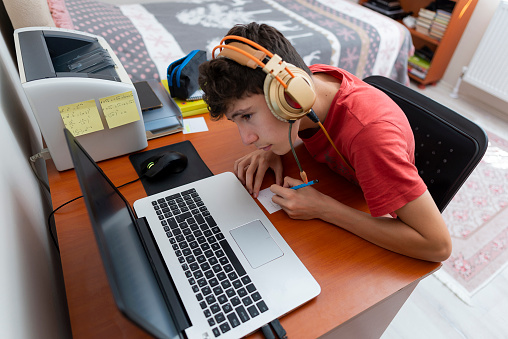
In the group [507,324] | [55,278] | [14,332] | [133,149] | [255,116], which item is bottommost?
[507,324]

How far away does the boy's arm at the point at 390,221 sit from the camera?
0.66 meters

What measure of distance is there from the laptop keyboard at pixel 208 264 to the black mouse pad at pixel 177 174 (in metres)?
0.07

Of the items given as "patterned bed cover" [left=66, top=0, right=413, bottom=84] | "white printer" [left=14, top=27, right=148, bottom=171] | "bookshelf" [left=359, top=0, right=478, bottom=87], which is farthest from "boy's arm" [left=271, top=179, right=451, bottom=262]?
"bookshelf" [left=359, top=0, right=478, bottom=87]

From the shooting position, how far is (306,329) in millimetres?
561

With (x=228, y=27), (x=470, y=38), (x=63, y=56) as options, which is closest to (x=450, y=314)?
(x=63, y=56)

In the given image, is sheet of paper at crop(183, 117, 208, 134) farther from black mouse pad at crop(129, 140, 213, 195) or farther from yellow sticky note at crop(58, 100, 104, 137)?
yellow sticky note at crop(58, 100, 104, 137)

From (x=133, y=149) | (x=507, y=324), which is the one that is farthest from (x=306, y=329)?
(x=507, y=324)

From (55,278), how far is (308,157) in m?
0.79

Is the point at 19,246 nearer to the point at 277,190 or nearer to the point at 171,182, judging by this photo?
the point at 171,182

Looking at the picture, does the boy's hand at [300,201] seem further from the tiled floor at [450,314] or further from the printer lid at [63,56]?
the tiled floor at [450,314]

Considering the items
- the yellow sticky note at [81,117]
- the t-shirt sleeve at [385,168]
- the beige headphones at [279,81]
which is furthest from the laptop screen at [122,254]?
the t-shirt sleeve at [385,168]

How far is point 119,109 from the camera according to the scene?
84 centimetres

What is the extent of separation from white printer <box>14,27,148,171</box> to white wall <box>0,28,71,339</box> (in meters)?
0.10

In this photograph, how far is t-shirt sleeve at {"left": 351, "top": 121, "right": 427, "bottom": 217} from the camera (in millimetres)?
646
